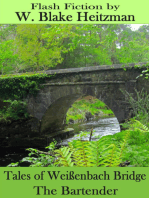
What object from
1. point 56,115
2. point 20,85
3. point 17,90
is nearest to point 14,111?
point 17,90

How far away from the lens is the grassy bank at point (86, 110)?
2184 centimetres

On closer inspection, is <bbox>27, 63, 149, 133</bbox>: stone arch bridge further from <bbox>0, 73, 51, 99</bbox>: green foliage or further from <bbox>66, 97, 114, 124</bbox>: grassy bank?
<bbox>66, 97, 114, 124</bbox>: grassy bank

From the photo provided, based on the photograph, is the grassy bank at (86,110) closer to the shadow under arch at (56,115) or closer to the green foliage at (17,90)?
the shadow under arch at (56,115)

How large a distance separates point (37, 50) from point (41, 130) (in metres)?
7.79

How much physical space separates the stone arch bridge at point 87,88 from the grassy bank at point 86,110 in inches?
257

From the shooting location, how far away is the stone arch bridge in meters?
10.5

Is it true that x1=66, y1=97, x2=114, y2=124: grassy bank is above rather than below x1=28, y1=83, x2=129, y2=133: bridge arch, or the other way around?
below

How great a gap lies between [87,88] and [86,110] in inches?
517

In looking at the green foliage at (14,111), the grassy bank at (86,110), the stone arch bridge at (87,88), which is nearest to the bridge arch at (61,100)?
the stone arch bridge at (87,88)

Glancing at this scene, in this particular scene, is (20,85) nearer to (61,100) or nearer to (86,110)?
(61,100)

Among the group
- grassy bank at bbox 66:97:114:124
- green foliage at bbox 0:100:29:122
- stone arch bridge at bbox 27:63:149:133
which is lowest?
grassy bank at bbox 66:97:114:124

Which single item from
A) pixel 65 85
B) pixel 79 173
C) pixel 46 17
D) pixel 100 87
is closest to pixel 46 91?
pixel 65 85

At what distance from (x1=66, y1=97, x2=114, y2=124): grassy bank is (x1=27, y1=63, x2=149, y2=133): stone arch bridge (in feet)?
21.4

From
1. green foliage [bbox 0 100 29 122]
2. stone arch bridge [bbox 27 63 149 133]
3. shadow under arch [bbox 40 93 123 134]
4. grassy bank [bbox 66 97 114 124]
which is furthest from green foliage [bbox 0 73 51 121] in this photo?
grassy bank [bbox 66 97 114 124]
